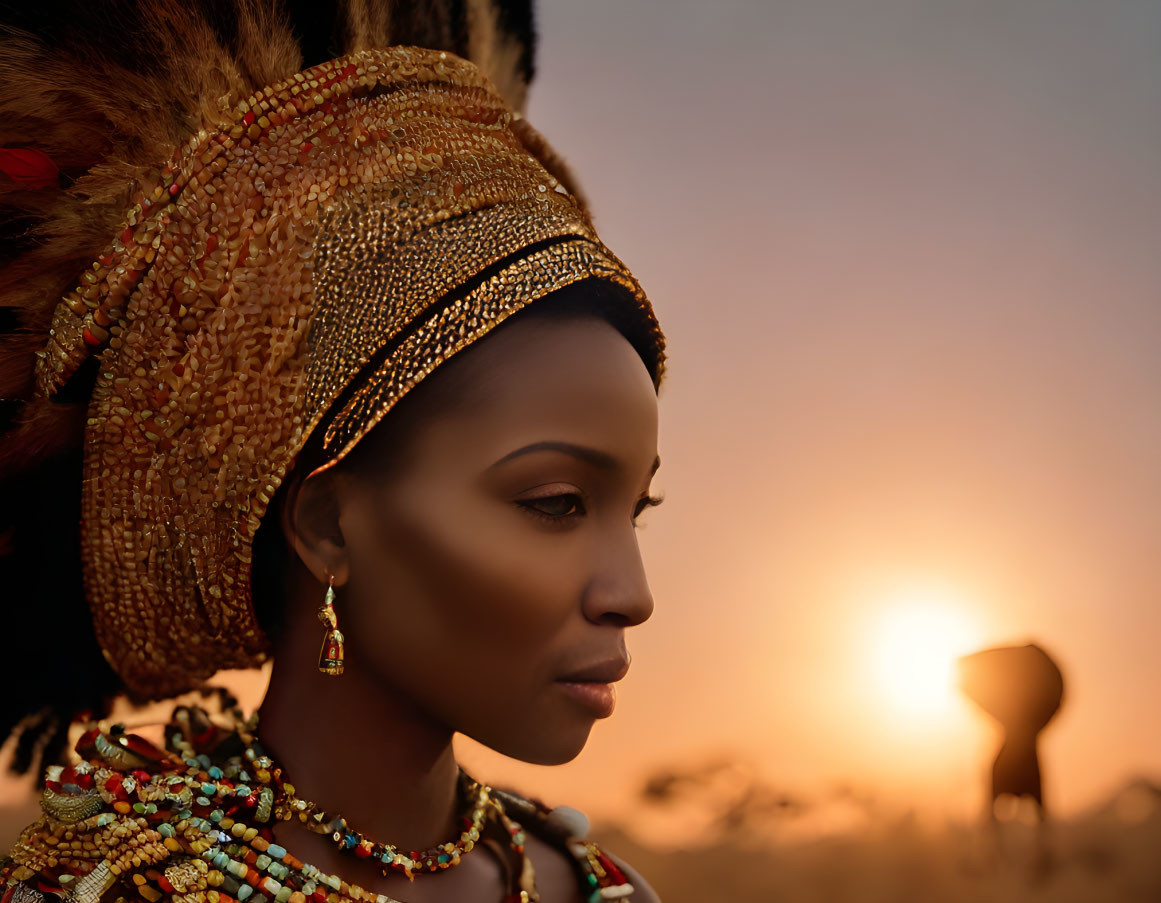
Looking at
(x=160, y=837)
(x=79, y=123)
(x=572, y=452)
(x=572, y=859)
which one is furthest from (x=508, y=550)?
(x=79, y=123)

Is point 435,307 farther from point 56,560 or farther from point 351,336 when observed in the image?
point 56,560

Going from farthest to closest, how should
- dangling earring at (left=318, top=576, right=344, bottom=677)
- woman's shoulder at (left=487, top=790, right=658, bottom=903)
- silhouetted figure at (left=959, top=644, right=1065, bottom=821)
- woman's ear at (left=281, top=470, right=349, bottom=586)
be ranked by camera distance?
silhouetted figure at (left=959, top=644, right=1065, bottom=821)
woman's shoulder at (left=487, top=790, right=658, bottom=903)
woman's ear at (left=281, top=470, right=349, bottom=586)
dangling earring at (left=318, top=576, right=344, bottom=677)

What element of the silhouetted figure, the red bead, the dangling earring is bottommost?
the red bead

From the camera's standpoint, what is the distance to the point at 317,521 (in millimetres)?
1882

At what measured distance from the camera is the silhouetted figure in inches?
128

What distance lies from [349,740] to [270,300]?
813 mm

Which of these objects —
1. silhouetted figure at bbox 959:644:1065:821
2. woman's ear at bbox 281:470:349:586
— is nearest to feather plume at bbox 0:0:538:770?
woman's ear at bbox 281:470:349:586

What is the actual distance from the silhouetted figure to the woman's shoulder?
136cm

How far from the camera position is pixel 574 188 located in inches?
88.3

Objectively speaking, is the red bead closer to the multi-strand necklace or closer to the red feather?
the multi-strand necklace

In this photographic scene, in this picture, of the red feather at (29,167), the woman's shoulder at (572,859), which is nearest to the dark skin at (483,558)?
the woman's shoulder at (572,859)

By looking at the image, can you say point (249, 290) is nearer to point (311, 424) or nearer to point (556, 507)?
point (311, 424)

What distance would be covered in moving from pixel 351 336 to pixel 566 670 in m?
0.67

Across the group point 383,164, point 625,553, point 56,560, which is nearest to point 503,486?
point 625,553
